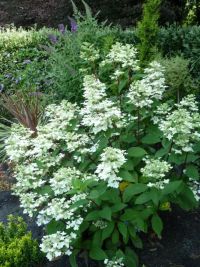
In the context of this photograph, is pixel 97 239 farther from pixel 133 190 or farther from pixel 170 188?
pixel 170 188

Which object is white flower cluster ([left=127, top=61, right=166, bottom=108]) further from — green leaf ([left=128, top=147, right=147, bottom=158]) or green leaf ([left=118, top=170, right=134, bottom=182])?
green leaf ([left=118, top=170, right=134, bottom=182])

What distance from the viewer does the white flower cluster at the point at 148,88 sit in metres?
2.98

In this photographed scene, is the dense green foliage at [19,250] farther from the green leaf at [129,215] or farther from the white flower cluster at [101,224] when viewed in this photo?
the green leaf at [129,215]

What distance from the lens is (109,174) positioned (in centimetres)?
252

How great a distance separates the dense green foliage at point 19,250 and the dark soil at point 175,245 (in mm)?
165

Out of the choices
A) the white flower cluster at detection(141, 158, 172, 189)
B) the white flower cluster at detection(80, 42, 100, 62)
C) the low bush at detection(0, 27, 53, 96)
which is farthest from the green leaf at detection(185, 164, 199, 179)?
the low bush at detection(0, 27, 53, 96)

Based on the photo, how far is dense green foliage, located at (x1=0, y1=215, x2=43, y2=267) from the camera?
10.0ft

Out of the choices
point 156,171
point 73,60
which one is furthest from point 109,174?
point 73,60

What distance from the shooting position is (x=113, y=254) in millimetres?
2932

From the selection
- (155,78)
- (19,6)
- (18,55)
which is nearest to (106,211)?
(155,78)

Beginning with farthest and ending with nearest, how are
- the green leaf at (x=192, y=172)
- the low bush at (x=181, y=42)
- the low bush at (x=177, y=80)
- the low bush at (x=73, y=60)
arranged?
the low bush at (x=181, y=42) < the low bush at (x=73, y=60) < the low bush at (x=177, y=80) < the green leaf at (x=192, y=172)

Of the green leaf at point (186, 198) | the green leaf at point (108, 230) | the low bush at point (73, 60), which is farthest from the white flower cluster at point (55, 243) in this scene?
the low bush at point (73, 60)

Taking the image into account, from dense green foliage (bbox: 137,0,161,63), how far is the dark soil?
81.3 inches

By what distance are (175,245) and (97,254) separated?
2.31ft
